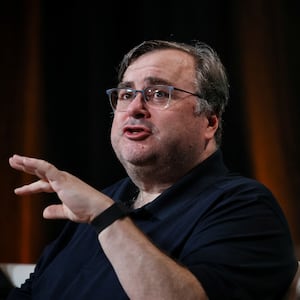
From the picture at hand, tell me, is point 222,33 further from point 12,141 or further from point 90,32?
point 12,141

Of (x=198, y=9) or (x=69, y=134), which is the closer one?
(x=198, y=9)

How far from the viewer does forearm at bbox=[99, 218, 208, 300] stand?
31.6 inches

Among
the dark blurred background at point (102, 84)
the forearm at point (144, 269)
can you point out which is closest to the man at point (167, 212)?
the forearm at point (144, 269)

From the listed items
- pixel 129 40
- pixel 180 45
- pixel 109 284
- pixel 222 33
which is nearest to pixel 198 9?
pixel 222 33

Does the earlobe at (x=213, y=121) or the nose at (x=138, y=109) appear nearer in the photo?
the nose at (x=138, y=109)

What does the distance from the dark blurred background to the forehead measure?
672mm

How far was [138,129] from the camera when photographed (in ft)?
3.94

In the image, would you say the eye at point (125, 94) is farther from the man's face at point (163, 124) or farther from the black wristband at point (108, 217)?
the black wristband at point (108, 217)

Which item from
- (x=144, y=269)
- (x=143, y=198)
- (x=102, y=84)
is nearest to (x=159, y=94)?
(x=143, y=198)

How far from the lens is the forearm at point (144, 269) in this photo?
803 millimetres

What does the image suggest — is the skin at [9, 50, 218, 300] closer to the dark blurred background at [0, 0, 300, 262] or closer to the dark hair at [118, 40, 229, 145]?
the dark hair at [118, 40, 229, 145]

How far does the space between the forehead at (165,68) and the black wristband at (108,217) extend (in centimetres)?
49

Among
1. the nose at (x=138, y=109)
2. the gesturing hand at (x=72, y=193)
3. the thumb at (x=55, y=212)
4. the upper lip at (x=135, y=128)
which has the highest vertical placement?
the nose at (x=138, y=109)

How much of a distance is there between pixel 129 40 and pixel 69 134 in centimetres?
53
